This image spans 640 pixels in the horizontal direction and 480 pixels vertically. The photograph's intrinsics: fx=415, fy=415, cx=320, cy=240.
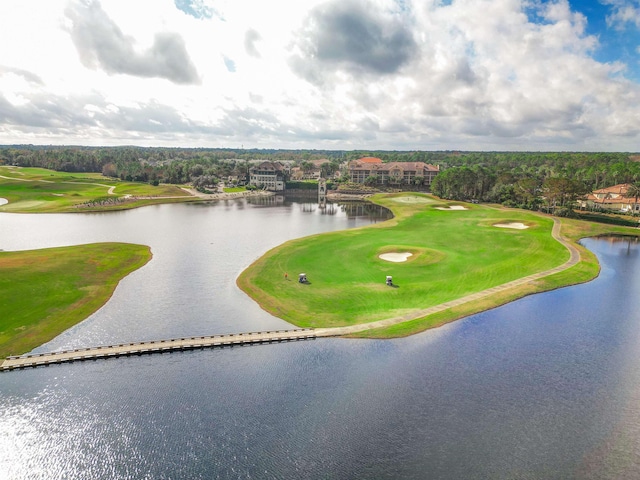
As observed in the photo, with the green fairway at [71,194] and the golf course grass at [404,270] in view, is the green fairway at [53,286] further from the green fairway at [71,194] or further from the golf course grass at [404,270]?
the green fairway at [71,194]

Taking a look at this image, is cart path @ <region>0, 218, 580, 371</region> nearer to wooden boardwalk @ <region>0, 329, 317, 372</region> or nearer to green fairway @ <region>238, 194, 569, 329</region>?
wooden boardwalk @ <region>0, 329, 317, 372</region>

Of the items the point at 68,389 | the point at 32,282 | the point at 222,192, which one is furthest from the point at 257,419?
the point at 222,192

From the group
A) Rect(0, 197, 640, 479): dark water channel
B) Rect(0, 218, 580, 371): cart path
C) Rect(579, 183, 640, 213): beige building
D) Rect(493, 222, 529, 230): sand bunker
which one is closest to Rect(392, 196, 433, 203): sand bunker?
Rect(579, 183, 640, 213): beige building

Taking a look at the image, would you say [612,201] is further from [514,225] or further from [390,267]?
[390,267]

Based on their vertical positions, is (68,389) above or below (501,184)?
below

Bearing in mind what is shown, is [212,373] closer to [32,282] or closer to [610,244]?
[32,282]

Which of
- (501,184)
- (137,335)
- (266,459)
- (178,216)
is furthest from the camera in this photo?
(501,184)
